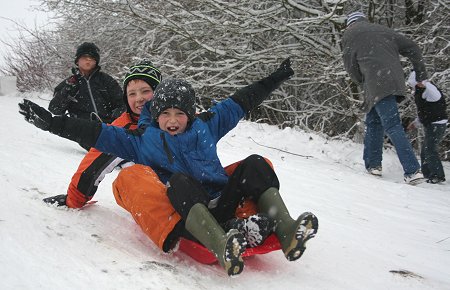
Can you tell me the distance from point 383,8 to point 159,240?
18.4 feet

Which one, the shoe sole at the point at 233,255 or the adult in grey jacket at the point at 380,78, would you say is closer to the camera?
the shoe sole at the point at 233,255

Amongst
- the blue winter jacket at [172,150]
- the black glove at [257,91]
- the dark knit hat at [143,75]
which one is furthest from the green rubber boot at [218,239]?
the dark knit hat at [143,75]

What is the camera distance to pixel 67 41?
9.34 m

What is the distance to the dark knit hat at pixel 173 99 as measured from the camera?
2.00m

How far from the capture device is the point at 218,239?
1485 millimetres

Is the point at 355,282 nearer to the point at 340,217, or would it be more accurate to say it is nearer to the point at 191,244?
the point at 191,244

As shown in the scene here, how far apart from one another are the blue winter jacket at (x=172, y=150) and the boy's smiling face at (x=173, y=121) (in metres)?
0.03

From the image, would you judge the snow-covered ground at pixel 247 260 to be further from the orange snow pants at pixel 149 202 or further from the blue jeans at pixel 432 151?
the blue jeans at pixel 432 151

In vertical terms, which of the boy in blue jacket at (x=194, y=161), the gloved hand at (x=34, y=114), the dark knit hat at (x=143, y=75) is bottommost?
the boy in blue jacket at (x=194, y=161)

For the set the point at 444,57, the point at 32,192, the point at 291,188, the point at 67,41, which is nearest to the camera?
the point at 32,192

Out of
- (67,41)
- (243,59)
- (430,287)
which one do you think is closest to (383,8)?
(243,59)

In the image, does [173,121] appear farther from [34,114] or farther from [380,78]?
[380,78]

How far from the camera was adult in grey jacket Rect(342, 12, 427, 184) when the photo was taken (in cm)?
357

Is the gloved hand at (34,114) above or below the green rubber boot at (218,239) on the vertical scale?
above
